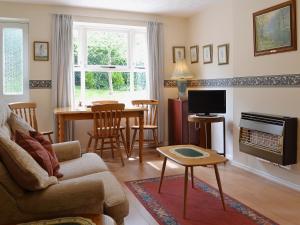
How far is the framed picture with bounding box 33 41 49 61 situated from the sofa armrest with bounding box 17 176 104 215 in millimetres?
3244

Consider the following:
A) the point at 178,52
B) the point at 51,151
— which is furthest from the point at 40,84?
the point at 51,151

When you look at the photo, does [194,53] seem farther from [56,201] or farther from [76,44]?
[56,201]

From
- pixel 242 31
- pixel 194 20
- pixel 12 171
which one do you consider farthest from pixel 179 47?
pixel 12 171

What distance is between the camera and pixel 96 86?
193 inches

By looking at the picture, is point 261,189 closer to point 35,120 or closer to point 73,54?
point 35,120

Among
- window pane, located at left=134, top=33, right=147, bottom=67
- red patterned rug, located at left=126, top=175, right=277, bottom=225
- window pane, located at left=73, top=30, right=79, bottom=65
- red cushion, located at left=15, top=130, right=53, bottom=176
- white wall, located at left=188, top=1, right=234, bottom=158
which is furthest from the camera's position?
window pane, located at left=134, top=33, right=147, bottom=67

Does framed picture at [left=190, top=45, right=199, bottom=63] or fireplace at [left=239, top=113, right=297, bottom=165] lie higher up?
framed picture at [left=190, top=45, right=199, bottom=63]

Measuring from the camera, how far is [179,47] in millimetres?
5242

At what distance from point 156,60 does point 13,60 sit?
2264 millimetres

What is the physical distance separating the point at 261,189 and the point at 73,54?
10.9 feet

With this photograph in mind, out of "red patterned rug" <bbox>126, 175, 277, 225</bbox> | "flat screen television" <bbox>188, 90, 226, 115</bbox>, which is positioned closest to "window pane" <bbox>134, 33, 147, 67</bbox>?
"flat screen television" <bbox>188, 90, 226, 115</bbox>

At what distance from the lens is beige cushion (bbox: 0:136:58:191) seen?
1.48 m

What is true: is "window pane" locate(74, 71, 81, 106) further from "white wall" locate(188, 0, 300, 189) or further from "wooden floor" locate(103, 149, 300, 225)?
"white wall" locate(188, 0, 300, 189)

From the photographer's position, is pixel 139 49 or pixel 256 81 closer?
pixel 256 81
